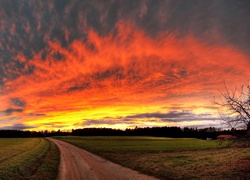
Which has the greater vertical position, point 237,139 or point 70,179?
point 237,139

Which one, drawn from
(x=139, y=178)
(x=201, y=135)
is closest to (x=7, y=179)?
(x=139, y=178)

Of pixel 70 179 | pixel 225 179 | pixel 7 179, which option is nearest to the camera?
pixel 225 179

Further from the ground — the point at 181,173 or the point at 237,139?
the point at 237,139

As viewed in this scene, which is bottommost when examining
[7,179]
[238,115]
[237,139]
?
[7,179]

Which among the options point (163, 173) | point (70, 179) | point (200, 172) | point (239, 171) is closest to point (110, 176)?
point (70, 179)

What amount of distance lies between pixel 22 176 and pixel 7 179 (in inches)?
46.0

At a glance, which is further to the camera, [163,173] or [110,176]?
[163,173]

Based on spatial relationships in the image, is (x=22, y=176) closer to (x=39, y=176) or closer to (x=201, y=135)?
(x=39, y=176)

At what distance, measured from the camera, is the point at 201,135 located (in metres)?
184

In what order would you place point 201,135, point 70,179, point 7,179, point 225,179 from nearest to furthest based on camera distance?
1. point 225,179
2. point 70,179
3. point 7,179
4. point 201,135

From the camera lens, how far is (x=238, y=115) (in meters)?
15.8

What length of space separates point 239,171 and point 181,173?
451 centimetres

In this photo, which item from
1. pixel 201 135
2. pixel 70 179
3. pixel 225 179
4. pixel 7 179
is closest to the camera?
pixel 225 179

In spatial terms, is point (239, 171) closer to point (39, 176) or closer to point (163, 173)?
point (163, 173)
